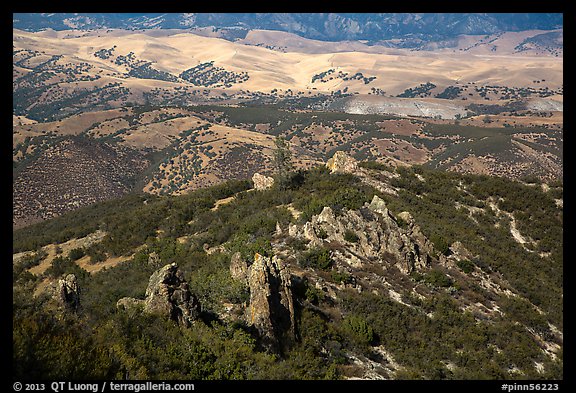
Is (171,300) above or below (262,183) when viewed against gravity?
above

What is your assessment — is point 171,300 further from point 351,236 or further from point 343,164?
point 343,164

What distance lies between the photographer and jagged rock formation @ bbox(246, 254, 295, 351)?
61.6ft

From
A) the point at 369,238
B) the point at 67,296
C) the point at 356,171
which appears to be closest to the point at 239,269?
the point at 67,296

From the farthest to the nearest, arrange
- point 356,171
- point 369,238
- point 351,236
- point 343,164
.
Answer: point 343,164 < point 356,171 < point 369,238 < point 351,236

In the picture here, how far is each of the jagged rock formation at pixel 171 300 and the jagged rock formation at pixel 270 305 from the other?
116 inches

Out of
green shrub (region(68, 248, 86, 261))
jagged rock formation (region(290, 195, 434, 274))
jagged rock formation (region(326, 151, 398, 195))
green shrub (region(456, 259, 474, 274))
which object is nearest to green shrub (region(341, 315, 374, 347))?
jagged rock formation (region(290, 195, 434, 274))

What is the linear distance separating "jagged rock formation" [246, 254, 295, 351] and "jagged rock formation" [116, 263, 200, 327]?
295 centimetres

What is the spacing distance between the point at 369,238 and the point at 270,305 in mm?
14923

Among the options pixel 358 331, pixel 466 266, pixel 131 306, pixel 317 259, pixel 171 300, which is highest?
pixel 171 300

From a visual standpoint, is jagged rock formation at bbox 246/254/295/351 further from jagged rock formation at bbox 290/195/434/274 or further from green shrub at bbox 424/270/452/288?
green shrub at bbox 424/270/452/288

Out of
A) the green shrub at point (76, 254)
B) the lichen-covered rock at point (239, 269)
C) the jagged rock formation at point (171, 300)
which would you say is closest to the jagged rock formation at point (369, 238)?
the lichen-covered rock at point (239, 269)

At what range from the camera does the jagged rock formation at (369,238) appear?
3055 centimetres

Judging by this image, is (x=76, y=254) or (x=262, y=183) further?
(x=262, y=183)

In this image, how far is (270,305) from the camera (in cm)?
1941
